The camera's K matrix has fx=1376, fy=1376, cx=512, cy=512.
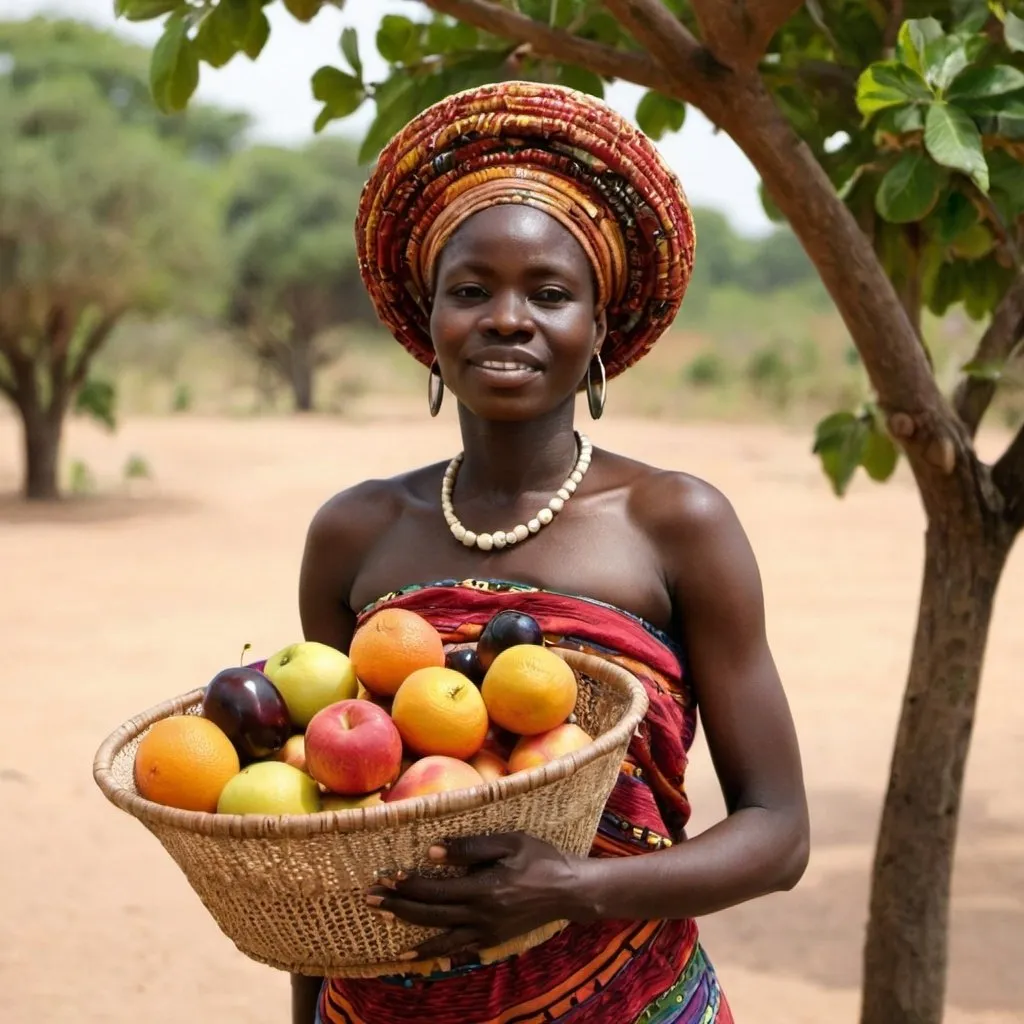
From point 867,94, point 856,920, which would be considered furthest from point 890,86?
point 856,920

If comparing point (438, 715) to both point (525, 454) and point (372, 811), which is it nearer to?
point (372, 811)

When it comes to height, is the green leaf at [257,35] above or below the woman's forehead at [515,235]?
above

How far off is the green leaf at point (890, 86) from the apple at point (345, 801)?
137 centimetres

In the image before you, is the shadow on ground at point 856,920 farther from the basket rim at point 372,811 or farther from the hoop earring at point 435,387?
the basket rim at point 372,811

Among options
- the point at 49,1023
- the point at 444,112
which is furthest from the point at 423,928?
the point at 49,1023

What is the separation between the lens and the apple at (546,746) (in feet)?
4.80

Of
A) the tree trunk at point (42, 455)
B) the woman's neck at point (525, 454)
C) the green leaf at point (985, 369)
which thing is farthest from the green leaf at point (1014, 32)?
the tree trunk at point (42, 455)

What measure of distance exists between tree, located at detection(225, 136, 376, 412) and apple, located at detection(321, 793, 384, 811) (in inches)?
1244

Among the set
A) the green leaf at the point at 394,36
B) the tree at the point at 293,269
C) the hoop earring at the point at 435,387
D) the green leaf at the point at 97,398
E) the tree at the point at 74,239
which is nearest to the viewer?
the hoop earring at the point at 435,387

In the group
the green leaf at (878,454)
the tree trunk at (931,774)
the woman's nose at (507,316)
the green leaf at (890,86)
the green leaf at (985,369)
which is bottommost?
the tree trunk at (931,774)

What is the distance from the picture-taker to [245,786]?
1.40m

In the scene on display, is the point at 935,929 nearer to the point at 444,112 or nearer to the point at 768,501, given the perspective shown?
the point at 444,112

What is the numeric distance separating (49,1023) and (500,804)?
10.8ft

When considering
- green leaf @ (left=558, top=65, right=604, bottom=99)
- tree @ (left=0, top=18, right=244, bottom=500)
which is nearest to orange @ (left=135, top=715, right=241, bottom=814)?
green leaf @ (left=558, top=65, right=604, bottom=99)
